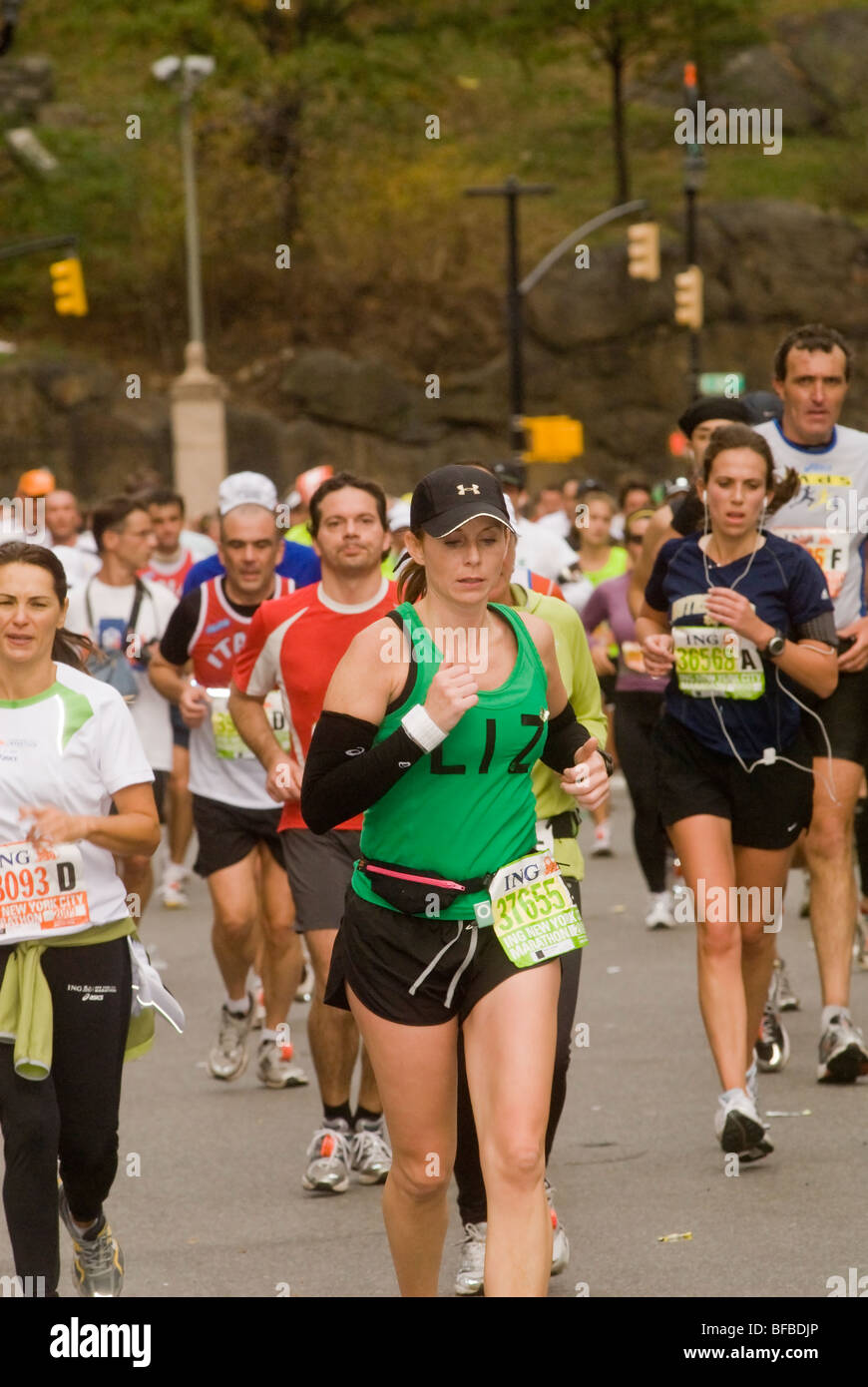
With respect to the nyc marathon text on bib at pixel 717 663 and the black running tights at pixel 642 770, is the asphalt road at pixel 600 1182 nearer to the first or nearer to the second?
the nyc marathon text on bib at pixel 717 663

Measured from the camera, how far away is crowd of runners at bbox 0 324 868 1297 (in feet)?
15.2

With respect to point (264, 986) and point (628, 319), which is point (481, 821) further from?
point (628, 319)

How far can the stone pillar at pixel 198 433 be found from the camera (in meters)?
38.6

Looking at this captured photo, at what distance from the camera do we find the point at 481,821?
15.2 ft

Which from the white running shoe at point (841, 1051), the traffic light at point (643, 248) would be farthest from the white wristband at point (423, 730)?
the traffic light at point (643, 248)

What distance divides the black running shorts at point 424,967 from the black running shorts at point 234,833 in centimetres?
379

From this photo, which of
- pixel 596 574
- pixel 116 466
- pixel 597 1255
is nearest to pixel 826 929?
pixel 597 1255

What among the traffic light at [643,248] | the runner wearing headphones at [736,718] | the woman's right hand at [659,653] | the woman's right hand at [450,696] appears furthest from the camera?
the traffic light at [643,248]

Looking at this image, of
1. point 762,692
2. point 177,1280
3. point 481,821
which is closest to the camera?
point 481,821

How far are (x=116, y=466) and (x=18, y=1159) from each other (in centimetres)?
3540

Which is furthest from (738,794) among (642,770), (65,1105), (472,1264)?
(642,770)

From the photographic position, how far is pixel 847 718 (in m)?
7.65

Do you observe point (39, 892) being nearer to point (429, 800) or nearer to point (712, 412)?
point (429, 800)

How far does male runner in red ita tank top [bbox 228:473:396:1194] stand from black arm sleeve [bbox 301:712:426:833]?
6.91 ft
